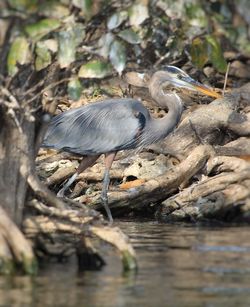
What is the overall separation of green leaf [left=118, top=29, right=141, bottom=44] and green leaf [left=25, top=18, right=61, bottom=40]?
0.62 meters

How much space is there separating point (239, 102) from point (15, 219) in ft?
28.1

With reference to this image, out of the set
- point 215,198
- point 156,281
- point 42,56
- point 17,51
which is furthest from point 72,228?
point 215,198

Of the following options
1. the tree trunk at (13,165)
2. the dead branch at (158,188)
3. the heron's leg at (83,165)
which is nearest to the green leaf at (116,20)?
the tree trunk at (13,165)

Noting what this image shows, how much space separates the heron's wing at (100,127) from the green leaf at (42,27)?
680 cm

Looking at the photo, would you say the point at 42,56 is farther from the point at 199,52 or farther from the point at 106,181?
the point at 106,181

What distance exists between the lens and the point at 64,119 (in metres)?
15.1

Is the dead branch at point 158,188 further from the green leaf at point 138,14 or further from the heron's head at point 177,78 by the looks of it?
the green leaf at point 138,14

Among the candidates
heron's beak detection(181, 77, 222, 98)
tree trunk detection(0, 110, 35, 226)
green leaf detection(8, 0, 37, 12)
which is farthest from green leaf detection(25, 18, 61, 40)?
heron's beak detection(181, 77, 222, 98)

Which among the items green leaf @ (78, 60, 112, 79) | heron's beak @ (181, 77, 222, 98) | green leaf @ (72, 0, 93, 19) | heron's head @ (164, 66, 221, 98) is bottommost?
heron's beak @ (181, 77, 222, 98)

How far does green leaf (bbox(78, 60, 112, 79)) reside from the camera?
8430 mm

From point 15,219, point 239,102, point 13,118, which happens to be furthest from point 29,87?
point 239,102

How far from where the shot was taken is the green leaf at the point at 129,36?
852cm

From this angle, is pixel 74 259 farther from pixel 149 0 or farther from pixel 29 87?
pixel 149 0

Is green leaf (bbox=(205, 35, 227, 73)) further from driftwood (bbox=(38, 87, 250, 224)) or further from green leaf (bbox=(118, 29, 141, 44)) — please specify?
driftwood (bbox=(38, 87, 250, 224))
